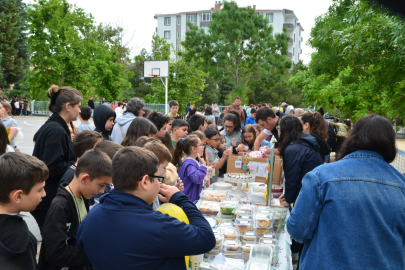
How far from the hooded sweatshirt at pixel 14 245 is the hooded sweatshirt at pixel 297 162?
2588 millimetres

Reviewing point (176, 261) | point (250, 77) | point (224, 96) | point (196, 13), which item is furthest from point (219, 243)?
point (196, 13)

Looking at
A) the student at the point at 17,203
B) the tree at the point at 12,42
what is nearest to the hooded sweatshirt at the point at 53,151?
the student at the point at 17,203

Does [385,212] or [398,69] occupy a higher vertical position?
[398,69]

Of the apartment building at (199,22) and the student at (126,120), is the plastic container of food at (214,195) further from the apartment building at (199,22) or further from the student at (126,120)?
the apartment building at (199,22)

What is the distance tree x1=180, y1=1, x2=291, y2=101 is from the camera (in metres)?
28.9

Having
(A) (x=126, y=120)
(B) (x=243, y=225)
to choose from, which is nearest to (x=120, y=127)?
(A) (x=126, y=120)

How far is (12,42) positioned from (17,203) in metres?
36.3

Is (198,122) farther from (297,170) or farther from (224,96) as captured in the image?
(224,96)

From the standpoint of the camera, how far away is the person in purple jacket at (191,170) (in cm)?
383

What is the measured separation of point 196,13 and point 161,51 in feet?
144

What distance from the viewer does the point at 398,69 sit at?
562cm

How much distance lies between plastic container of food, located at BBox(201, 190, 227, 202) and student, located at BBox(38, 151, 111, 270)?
1753 mm

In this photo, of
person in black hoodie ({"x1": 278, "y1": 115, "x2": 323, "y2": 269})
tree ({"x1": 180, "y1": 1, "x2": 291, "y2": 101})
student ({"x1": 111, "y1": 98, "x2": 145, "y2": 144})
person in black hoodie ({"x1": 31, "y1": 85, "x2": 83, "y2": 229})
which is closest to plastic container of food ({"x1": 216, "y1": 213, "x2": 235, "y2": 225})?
person in black hoodie ({"x1": 278, "y1": 115, "x2": 323, "y2": 269})

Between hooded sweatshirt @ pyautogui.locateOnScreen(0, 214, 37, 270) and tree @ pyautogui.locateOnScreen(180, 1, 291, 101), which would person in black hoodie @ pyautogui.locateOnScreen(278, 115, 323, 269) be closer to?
hooded sweatshirt @ pyautogui.locateOnScreen(0, 214, 37, 270)
